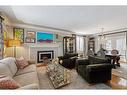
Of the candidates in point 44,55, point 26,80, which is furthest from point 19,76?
point 44,55

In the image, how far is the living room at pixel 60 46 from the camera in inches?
114

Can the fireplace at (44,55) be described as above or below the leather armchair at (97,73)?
above

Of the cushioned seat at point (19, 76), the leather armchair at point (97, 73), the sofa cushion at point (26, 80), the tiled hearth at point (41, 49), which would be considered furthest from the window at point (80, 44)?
the sofa cushion at point (26, 80)

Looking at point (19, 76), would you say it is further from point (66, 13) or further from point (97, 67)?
point (66, 13)

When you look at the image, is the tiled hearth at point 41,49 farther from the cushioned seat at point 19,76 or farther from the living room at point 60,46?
the cushioned seat at point 19,76

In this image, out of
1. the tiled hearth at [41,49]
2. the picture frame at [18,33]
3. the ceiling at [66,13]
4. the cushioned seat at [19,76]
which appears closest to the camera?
the cushioned seat at [19,76]

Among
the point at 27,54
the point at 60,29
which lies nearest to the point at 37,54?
the point at 27,54

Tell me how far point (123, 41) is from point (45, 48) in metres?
4.77

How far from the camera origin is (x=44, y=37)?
5.58m

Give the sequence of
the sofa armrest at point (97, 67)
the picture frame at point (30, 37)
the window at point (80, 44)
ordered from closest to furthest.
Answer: the sofa armrest at point (97, 67) → the picture frame at point (30, 37) → the window at point (80, 44)

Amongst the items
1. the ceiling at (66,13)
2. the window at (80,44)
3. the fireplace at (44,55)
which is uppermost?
the ceiling at (66,13)

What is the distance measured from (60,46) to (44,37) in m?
1.20
